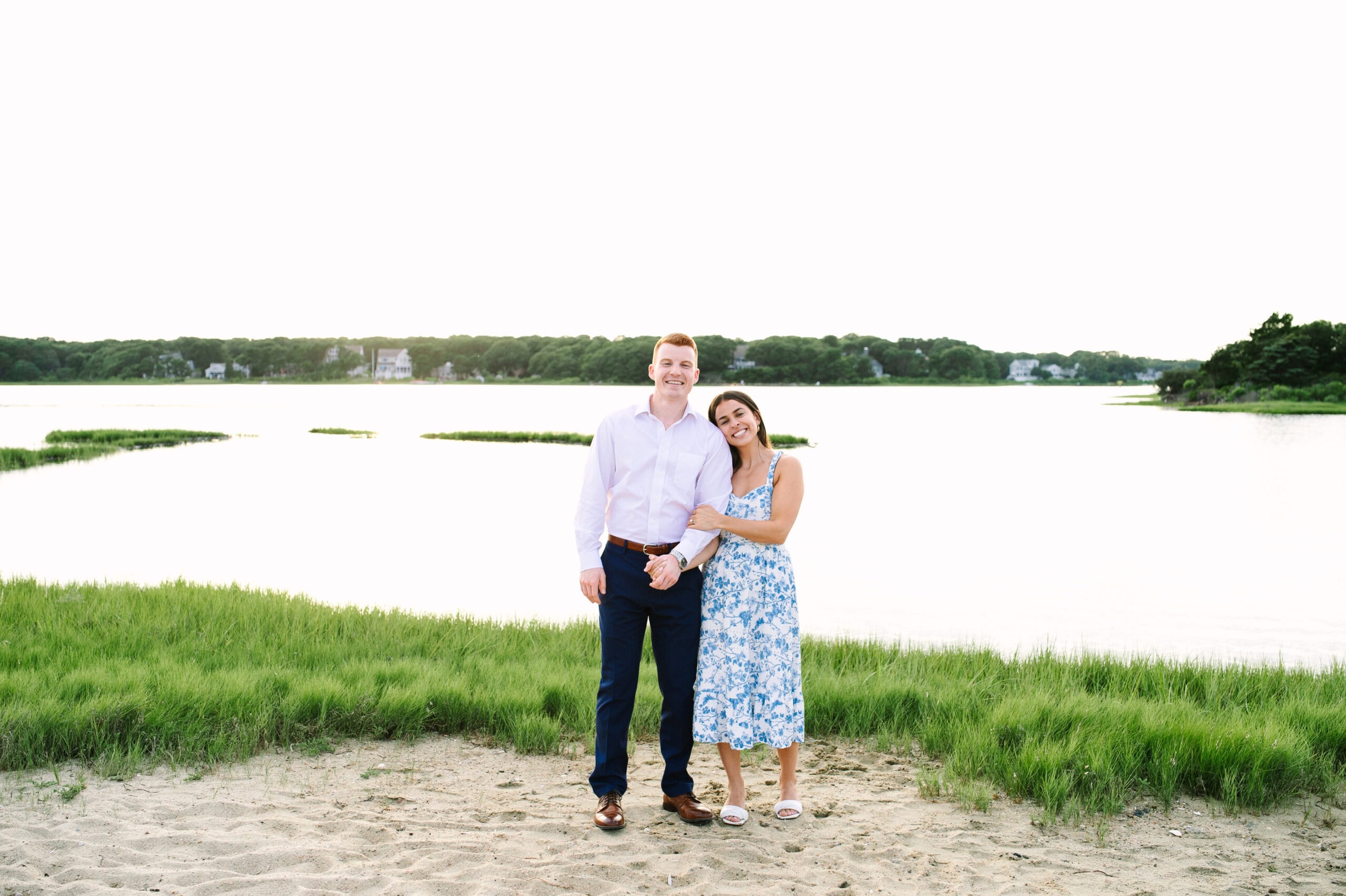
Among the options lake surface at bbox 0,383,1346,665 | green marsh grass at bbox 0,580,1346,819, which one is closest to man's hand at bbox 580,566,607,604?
Answer: green marsh grass at bbox 0,580,1346,819

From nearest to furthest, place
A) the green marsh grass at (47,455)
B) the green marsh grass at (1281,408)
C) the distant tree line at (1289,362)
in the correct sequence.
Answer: the green marsh grass at (47,455), the green marsh grass at (1281,408), the distant tree line at (1289,362)

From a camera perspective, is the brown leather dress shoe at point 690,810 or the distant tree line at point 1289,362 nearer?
the brown leather dress shoe at point 690,810

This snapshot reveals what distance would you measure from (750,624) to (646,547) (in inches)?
28.7

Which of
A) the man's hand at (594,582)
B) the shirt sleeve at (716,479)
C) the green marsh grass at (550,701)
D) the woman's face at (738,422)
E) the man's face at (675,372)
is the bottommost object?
the green marsh grass at (550,701)

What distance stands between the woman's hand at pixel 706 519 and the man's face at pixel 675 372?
0.61 m

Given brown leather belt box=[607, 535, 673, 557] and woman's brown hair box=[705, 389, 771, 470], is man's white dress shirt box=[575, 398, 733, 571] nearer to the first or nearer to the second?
brown leather belt box=[607, 535, 673, 557]

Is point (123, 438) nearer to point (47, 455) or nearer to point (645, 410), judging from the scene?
point (47, 455)

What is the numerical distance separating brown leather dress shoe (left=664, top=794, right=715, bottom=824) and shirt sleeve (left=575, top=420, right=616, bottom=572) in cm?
146

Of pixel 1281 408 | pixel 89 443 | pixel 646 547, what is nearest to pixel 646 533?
pixel 646 547

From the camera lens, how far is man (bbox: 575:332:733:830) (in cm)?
480

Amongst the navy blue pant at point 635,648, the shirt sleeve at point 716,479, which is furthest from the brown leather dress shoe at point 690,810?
the shirt sleeve at point 716,479

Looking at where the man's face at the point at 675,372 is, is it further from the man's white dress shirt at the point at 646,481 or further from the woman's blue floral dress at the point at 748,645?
the woman's blue floral dress at the point at 748,645

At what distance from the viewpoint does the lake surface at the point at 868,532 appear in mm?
14838

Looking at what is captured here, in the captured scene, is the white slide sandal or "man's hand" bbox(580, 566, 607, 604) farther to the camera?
the white slide sandal
